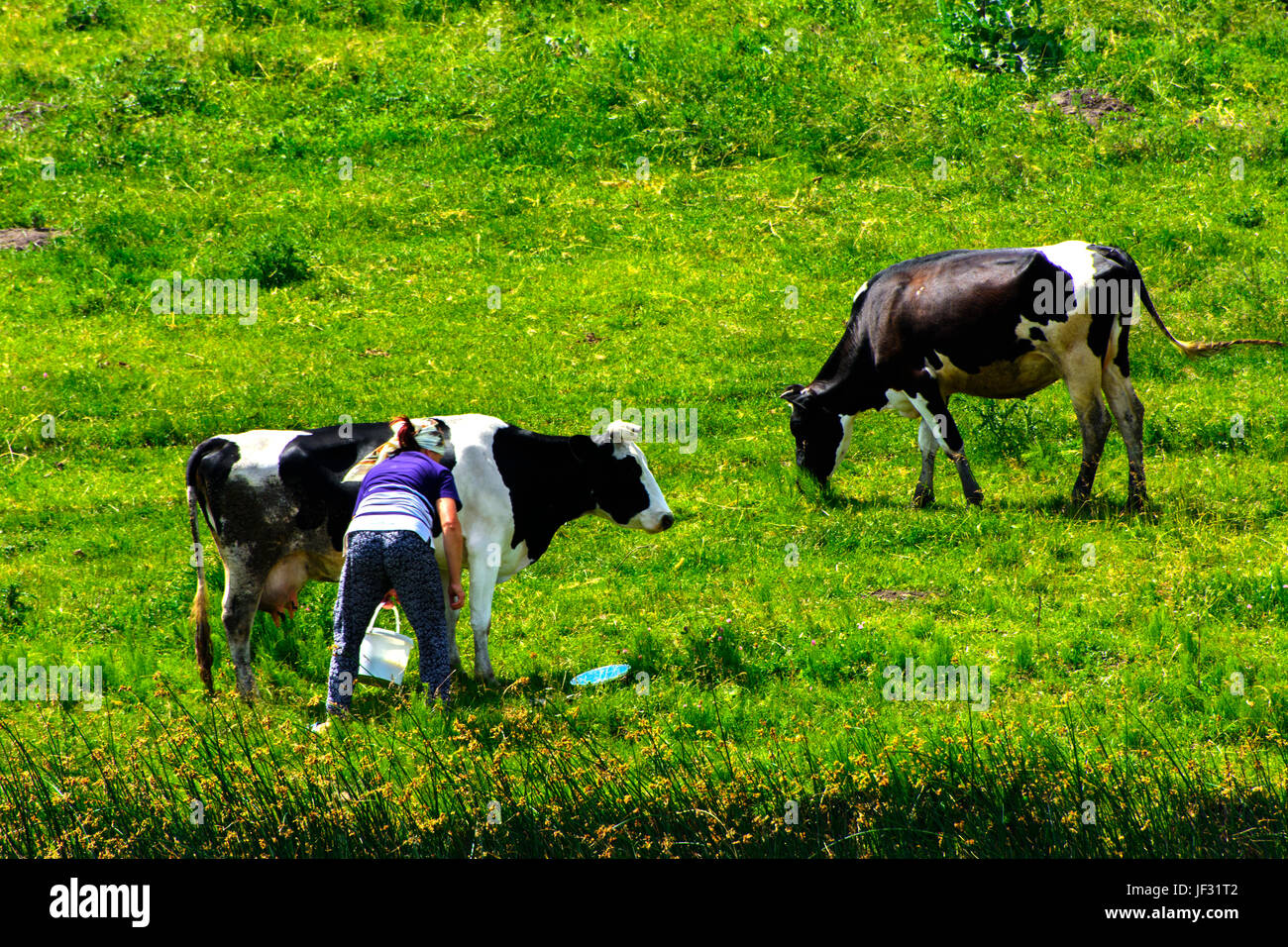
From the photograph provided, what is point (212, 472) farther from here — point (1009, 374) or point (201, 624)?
point (1009, 374)

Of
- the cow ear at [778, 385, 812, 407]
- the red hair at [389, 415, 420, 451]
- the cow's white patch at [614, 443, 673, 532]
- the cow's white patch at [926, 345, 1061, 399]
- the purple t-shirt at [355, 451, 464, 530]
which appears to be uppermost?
the red hair at [389, 415, 420, 451]

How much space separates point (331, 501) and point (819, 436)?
622 cm

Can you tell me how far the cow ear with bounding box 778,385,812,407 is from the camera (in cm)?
1480

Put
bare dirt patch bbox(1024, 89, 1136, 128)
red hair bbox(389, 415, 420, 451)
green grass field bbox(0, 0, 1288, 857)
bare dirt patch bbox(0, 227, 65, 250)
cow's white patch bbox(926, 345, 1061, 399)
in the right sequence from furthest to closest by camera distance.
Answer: bare dirt patch bbox(1024, 89, 1136, 128) → bare dirt patch bbox(0, 227, 65, 250) → cow's white patch bbox(926, 345, 1061, 399) → red hair bbox(389, 415, 420, 451) → green grass field bbox(0, 0, 1288, 857)

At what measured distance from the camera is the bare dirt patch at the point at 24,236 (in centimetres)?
2055

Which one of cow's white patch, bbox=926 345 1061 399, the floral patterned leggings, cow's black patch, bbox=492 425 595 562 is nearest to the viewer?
the floral patterned leggings

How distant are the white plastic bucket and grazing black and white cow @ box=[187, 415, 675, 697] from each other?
1.15 feet

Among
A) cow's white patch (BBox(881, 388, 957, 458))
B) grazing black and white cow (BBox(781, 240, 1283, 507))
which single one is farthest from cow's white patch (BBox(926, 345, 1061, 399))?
cow's white patch (BBox(881, 388, 957, 458))

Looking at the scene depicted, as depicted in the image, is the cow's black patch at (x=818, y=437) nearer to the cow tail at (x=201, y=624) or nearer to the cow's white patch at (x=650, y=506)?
the cow's white patch at (x=650, y=506)

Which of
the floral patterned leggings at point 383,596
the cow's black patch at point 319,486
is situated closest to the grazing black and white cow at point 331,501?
the cow's black patch at point 319,486

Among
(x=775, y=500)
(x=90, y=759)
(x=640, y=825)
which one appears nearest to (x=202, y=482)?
(x=90, y=759)

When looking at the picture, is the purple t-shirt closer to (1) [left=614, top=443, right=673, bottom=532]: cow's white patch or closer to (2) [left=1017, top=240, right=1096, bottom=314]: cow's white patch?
(1) [left=614, top=443, right=673, bottom=532]: cow's white patch

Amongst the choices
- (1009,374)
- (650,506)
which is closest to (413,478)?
(650,506)
